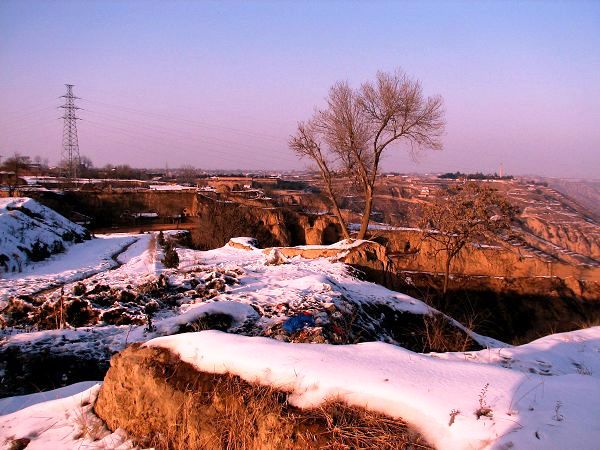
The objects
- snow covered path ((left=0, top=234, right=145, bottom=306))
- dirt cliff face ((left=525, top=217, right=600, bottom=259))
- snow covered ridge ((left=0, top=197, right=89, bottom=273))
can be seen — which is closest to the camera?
snow covered path ((left=0, top=234, right=145, bottom=306))

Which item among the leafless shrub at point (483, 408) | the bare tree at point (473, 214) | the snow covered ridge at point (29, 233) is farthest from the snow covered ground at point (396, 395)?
the snow covered ridge at point (29, 233)

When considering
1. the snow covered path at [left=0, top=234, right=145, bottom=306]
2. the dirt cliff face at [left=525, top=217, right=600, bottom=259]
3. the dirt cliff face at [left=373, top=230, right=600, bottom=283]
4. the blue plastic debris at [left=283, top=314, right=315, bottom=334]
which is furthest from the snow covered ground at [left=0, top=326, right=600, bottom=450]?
the dirt cliff face at [left=525, top=217, right=600, bottom=259]

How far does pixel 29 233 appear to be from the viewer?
18328 mm

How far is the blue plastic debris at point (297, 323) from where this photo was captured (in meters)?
6.28

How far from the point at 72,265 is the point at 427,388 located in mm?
16725

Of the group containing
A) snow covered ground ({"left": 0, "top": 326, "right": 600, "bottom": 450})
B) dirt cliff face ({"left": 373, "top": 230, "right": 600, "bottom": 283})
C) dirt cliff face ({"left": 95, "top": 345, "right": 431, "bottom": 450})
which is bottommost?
dirt cliff face ({"left": 373, "top": 230, "right": 600, "bottom": 283})

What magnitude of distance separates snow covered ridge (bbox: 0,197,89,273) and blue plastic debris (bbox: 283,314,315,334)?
13287 millimetres

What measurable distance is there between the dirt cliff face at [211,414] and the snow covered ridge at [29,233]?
14618 millimetres

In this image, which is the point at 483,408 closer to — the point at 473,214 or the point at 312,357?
the point at 312,357

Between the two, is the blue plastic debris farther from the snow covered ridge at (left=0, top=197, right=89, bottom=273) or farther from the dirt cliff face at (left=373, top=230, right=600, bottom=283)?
the dirt cliff face at (left=373, top=230, right=600, bottom=283)

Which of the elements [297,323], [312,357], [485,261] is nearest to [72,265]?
[297,323]

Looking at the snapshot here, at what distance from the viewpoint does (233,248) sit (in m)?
18.3

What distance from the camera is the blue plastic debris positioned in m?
6.28

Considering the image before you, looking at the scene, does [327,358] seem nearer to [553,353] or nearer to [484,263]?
[553,353]
